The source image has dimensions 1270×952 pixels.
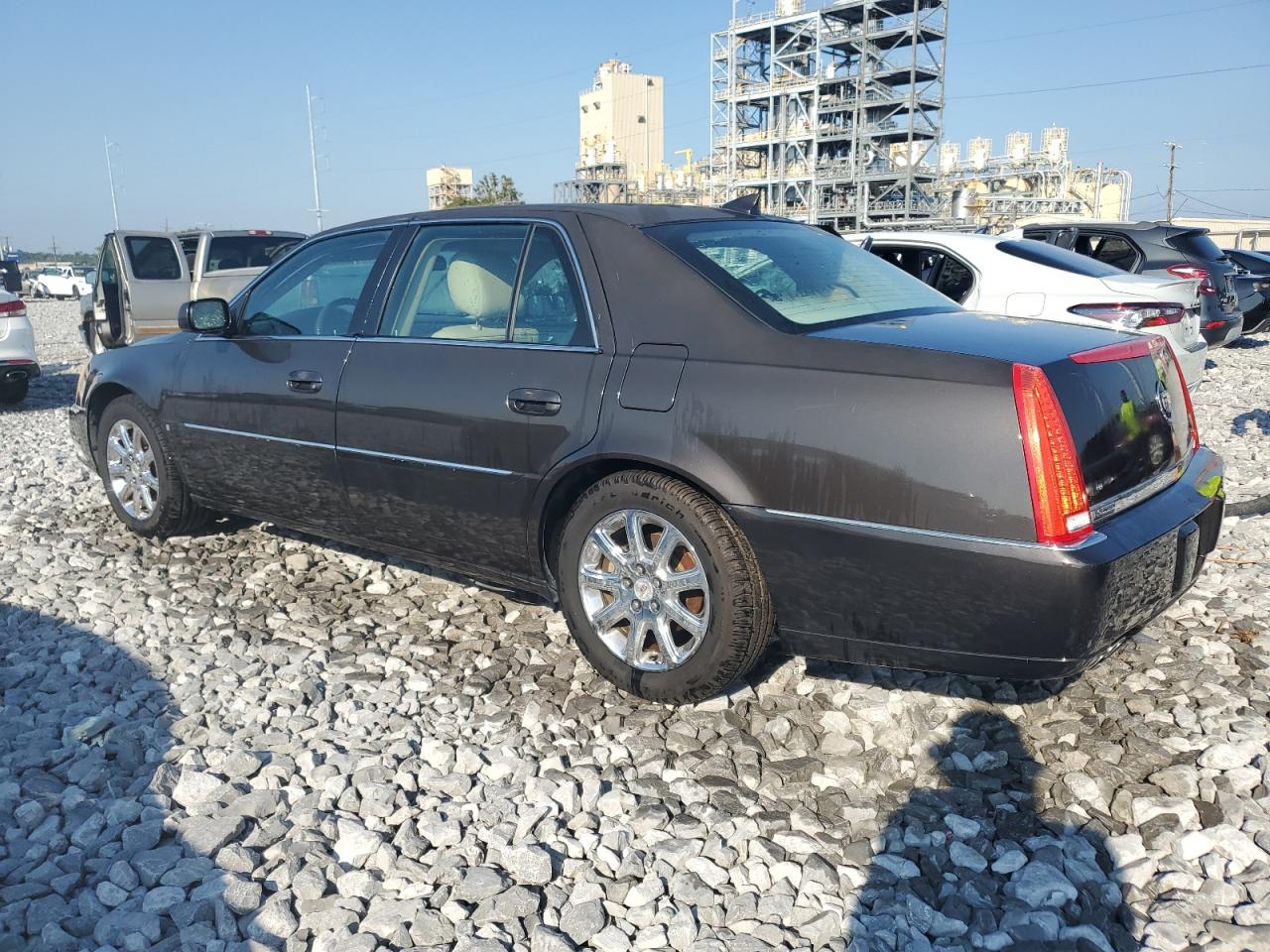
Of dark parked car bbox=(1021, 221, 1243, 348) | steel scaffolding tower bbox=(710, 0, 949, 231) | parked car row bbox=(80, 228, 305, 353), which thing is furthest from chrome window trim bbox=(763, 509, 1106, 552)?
steel scaffolding tower bbox=(710, 0, 949, 231)

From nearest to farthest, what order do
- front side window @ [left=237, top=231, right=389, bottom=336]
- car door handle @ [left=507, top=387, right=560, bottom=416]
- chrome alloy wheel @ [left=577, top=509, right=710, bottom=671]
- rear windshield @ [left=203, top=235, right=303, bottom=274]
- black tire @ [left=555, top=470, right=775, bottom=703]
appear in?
black tire @ [left=555, top=470, right=775, bottom=703] < chrome alloy wheel @ [left=577, top=509, right=710, bottom=671] < car door handle @ [left=507, top=387, right=560, bottom=416] < front side window @ [left=237, top=231, right=389, bottom=336] < rear windshield @ [left=203, top=235, right=303, bottom=274]

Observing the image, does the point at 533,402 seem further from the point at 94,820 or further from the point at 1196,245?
the point at 1196,245

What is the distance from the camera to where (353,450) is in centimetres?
400

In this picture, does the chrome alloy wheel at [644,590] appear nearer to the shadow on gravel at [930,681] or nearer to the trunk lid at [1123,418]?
the shadow on gravel at [930,681]

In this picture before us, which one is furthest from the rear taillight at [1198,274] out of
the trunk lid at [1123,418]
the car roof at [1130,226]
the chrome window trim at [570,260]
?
the chrome window trim at [570,260]

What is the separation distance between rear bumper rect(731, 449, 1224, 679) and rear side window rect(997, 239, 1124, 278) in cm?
445

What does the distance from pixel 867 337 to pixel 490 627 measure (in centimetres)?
203

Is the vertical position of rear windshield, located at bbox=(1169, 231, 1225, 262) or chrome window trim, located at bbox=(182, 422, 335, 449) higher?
rear windshield, located at bbox=(1169, 231, 1225, 262)

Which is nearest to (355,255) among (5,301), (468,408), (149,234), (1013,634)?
(468,408)

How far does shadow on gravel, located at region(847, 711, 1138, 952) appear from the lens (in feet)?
7.48

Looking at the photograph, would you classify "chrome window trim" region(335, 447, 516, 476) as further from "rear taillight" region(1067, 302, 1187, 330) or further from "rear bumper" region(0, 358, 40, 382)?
"rear bumper" region(0, 358, 40, 382)

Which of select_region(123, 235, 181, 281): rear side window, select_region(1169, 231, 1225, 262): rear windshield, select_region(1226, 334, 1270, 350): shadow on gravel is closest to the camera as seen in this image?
select_region(1169, 231, 1225, 262): rear windshield

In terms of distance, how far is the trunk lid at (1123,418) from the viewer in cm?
269

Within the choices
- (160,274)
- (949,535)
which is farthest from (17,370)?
(949,535)
